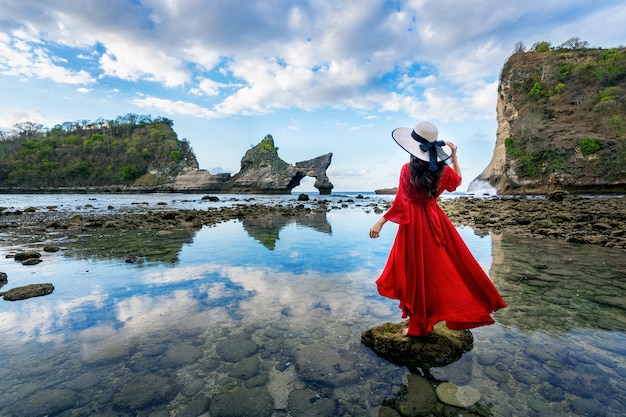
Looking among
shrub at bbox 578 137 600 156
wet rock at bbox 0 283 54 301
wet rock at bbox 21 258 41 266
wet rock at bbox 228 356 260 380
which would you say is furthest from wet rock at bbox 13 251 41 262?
shrub at bbox 578 137 600 156

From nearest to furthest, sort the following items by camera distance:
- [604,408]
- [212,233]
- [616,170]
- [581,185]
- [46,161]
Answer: [604,408], [212,233], [616,170], [581,185], [46,161]

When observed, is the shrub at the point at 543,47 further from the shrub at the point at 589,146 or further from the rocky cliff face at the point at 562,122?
the shrub at the point at 589,146

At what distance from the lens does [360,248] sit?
354 inches

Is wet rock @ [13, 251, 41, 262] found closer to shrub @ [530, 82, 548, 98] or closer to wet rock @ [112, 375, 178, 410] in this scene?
wet rock @ [112, 375, 178, 410]

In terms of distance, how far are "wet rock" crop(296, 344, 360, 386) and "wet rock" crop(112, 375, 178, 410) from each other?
1173 millimetres

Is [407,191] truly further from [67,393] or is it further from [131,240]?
[131,240]

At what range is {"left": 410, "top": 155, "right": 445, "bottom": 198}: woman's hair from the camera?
3027 millimetres

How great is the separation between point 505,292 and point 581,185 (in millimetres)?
48027

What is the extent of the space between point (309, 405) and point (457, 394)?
1.27 m

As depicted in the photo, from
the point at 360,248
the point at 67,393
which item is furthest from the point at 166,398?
the point at 360,248

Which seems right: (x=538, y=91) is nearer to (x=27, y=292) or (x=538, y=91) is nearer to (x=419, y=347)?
(x=419, y=347)

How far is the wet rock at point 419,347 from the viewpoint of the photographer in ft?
10.1

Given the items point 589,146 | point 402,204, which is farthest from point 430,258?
point 589,146

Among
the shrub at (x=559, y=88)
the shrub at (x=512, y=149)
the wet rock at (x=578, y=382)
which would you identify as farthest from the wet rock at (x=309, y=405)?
the shrub at (x=559, y=88)
